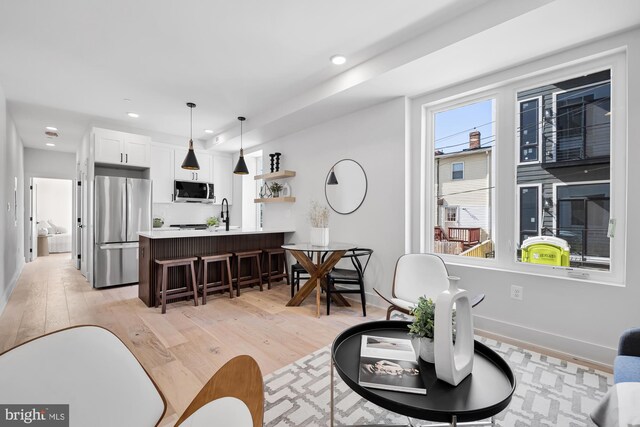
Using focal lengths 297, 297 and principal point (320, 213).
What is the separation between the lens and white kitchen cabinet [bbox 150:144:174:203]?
554cm

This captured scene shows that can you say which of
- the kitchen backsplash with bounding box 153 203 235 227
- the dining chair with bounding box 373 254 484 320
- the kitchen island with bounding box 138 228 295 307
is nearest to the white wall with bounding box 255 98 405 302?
the dining chair with bounding box 373 254 484 320

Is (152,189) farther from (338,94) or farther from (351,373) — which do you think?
(351,373)

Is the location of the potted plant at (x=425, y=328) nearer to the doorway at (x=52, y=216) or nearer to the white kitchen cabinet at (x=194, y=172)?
the white kitchen cabinet at (x=194, y=172)

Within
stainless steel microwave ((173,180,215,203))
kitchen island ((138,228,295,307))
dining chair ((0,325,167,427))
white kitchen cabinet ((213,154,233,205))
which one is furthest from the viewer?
white kitchen cabinet ((213,154,233,205))

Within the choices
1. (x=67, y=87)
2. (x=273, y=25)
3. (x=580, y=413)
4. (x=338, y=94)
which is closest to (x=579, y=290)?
(x=580, y=413)

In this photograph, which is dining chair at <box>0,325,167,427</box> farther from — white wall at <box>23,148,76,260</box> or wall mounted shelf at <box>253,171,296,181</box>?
white wall at <box>23,148,76,260</box>

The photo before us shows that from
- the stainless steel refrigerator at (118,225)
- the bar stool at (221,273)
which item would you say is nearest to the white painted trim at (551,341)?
the bar stool at (221,273)

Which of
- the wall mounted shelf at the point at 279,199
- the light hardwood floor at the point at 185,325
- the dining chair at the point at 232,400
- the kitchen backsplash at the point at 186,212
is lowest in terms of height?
the light hardwood floor at the point at 185,325

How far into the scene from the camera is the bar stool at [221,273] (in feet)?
12.3

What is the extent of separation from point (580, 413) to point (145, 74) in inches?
183

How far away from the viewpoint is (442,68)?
2.77 m

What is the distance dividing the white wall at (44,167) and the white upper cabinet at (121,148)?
313 centimetres

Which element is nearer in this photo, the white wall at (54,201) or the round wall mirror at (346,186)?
the round wall mirror at (346,186)

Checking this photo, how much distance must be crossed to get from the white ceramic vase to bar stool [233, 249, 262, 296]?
319 cm
